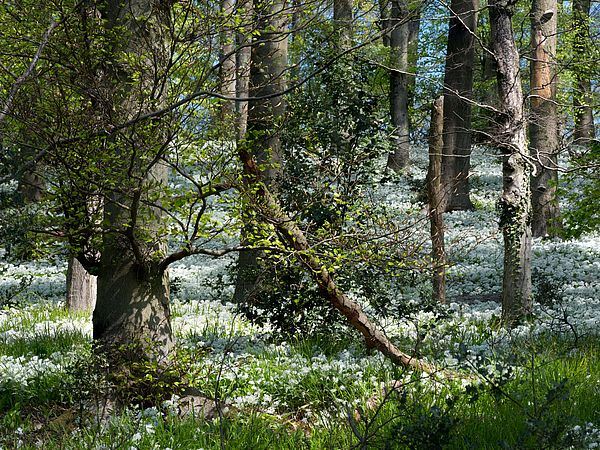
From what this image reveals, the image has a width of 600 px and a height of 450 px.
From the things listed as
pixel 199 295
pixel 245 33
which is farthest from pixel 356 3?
pixel 199 295

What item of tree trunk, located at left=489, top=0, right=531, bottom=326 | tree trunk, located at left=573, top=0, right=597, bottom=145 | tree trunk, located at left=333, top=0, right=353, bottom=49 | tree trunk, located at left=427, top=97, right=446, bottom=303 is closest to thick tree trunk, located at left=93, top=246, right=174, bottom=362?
tree trunk, located at left=333, top=0, right=353, bottom=49

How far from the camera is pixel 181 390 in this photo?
18.9 ft

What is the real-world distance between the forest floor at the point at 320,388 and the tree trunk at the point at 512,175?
52 centimetres

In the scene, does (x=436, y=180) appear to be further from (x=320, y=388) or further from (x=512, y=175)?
(x=320, y=388)

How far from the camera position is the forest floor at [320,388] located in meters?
4.31

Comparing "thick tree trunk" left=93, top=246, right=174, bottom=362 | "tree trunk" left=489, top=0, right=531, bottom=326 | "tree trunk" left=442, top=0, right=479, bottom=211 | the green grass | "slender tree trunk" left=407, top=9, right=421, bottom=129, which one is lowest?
the green grass

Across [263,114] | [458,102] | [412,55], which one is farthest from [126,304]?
[412,55]

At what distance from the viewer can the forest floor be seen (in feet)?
14.1

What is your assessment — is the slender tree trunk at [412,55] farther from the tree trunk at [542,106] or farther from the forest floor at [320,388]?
the forest floor at [320,388]

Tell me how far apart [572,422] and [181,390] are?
137 inches

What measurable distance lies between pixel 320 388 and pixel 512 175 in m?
4.68

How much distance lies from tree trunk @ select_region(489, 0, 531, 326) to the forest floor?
0.52 meters

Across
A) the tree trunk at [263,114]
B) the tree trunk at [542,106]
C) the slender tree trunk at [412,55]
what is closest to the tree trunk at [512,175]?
the tree trunk at [263,114]

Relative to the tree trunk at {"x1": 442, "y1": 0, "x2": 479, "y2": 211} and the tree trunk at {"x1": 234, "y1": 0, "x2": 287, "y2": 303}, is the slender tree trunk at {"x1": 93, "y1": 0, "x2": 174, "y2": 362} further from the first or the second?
the tree trunk at {"x1": 442, "y1": 0, "x2": 479, "y2": 211}
